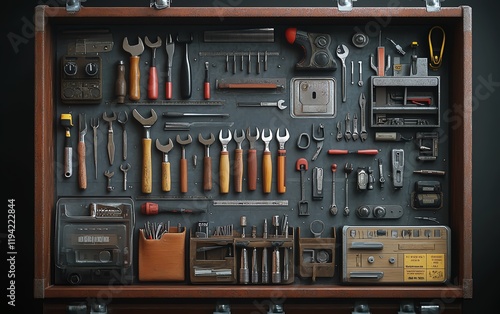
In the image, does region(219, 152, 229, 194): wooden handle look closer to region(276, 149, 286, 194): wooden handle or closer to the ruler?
the ruler

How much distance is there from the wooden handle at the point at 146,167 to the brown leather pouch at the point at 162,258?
0.84ft

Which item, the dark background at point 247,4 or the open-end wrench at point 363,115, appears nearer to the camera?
the open-end wrench at point 363,115

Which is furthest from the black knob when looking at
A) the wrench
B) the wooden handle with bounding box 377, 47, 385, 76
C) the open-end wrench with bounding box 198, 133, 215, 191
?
the wooden handle with bounding box 377, 47, 385, 76

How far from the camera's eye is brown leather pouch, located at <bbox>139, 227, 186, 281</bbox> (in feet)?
12.0

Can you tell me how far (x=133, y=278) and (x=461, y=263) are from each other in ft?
5.84

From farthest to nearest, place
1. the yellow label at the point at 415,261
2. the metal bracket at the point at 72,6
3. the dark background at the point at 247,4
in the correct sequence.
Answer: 1. the dark background at the point at 247,4
2. the yellow label at the point at 415,261
3. the metal bracket at the point at 72,6

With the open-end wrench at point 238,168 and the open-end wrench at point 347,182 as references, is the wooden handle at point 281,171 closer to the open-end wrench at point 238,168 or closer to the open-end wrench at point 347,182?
the open-end wrench at point 238,168

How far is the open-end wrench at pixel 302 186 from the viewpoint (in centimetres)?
373

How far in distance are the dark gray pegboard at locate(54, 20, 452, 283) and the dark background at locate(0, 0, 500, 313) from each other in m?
0.30

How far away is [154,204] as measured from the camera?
12.2ft

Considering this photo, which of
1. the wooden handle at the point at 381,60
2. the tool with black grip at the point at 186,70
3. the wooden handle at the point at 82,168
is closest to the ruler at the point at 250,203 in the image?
the tool with black grip at the point at 186,70
